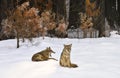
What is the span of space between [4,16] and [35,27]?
4221 millimetres

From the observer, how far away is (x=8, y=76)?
691 centimetres

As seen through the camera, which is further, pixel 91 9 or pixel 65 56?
pixel 91 9

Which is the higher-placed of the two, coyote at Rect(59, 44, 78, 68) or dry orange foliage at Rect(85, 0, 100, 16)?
dry orange foliage at Rect(85, 0, 100, 16)

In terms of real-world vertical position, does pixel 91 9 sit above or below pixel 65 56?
above

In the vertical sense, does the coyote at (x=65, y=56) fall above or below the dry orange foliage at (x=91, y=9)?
below

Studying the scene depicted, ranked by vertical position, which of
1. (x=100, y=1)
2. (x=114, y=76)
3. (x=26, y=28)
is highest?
(x=100, y=1)

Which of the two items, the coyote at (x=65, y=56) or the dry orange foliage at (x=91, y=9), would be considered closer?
the coyote at (x=65, y=56)

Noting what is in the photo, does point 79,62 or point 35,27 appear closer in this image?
point 79,62

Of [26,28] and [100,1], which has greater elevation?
[100,1]

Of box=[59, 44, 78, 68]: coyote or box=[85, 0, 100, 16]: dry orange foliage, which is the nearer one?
box=[59, 44, 78, 68]: coyote

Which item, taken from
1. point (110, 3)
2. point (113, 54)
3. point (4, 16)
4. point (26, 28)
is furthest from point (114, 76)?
point (110, 3)

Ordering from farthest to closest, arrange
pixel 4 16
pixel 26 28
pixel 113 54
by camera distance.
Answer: pixel 4 16 → pixel 26 28 → pixel 113 54

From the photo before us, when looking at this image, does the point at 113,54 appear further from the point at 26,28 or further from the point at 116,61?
the point at 26,28


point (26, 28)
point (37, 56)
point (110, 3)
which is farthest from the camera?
point (110, 3)
